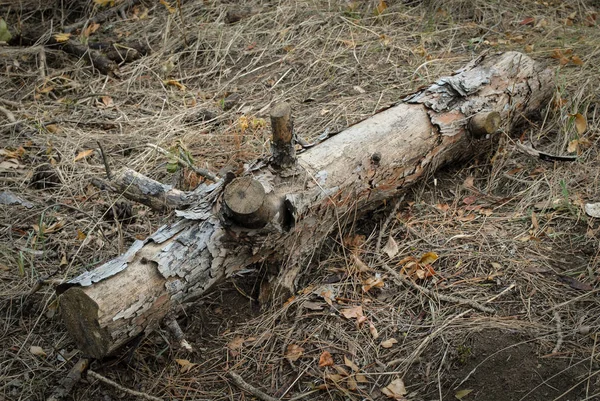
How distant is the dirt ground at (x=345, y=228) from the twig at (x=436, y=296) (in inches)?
1.0

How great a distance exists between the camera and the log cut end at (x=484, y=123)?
144 inches

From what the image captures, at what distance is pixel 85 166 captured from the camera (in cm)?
414

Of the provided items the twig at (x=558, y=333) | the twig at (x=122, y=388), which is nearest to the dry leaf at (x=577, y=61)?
the twig at (x=558, y=333)

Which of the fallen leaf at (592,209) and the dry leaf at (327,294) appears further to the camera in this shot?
the fallen leaf at (592,209)

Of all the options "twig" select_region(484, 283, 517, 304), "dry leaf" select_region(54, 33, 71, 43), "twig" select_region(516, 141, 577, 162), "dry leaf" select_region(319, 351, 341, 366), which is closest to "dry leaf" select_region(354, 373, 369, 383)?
"dry leaf" select_region(319, 351, 341, 366)

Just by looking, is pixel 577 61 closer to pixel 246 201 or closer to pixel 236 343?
pixel 246 201

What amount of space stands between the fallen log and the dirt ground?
0.23 metres

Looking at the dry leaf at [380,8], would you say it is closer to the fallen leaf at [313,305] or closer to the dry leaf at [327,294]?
the dry leaf at [327,294]

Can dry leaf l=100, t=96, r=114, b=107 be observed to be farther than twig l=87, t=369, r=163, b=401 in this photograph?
Yes

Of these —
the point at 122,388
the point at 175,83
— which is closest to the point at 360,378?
the point at 122,388

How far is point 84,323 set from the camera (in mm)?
2514

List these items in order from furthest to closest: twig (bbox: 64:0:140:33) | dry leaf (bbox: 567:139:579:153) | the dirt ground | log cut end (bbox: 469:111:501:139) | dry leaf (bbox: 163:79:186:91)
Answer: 1. twig (bbox: 64:0:140:33)
2. dry leaf (bbox: 163:79:186:91)
3. dry leaf (bbox: 567:139:579:153)
4. log cut end (bbox: 469:111:501:139)
5. the dirt ground

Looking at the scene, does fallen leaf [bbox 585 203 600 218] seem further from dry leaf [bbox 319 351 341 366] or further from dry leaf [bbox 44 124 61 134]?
dry leaf [bbox 44 124 61 134]

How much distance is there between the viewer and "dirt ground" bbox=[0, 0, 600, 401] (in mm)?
2725
